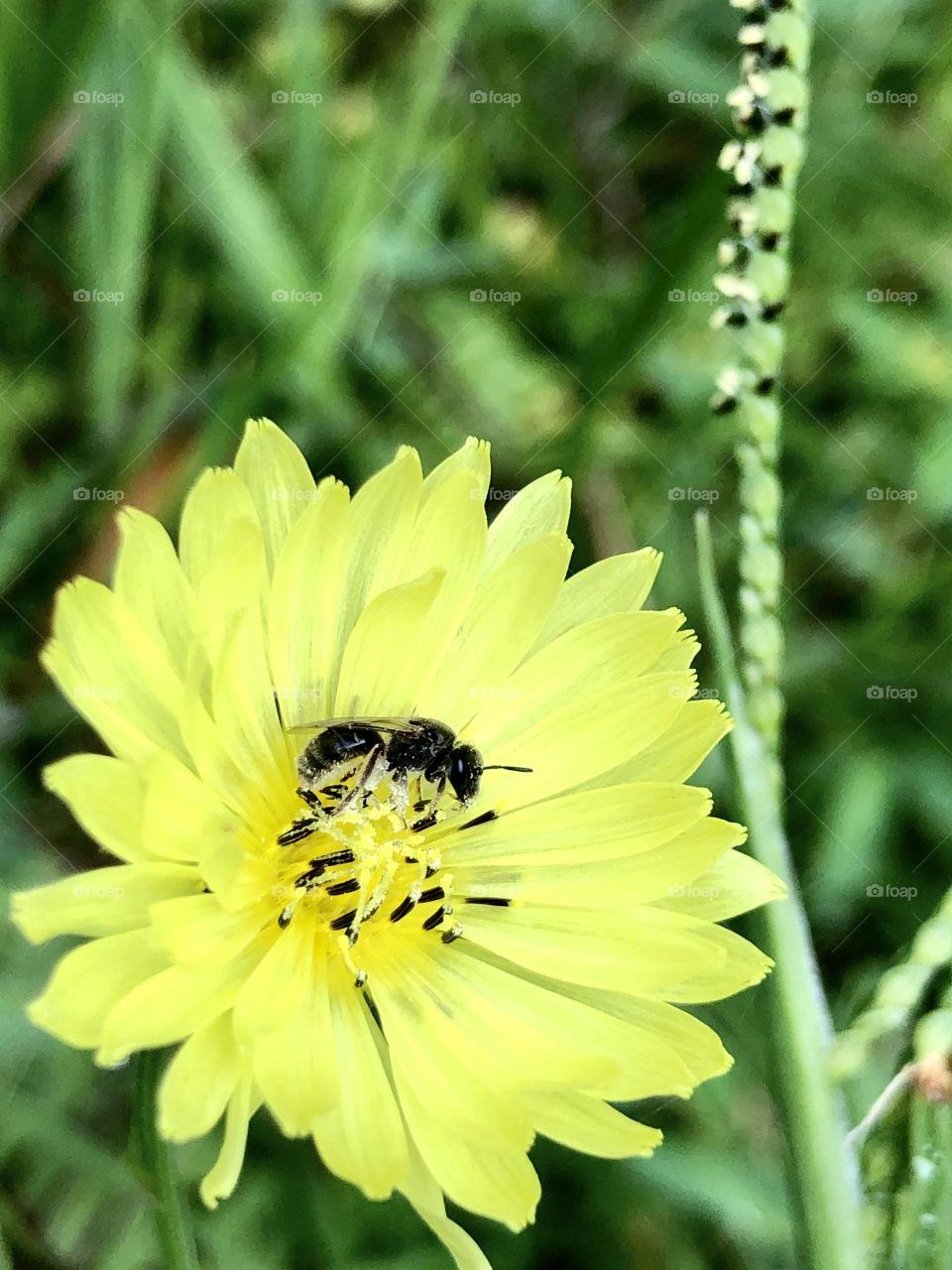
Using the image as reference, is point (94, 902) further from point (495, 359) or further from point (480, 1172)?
point (495, 359)

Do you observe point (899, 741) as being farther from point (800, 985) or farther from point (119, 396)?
point (119, 396)

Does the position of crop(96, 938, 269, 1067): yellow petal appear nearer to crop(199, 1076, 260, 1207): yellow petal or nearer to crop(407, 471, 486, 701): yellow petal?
crop(199, 1076, 260, 1207): yellow petal

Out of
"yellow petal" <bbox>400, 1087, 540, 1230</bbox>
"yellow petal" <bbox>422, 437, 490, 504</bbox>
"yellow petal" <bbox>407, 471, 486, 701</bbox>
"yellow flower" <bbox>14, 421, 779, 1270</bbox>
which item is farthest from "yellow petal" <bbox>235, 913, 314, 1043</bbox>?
"yellow petal" <bbox>422, 437, 490, 504</bbox>

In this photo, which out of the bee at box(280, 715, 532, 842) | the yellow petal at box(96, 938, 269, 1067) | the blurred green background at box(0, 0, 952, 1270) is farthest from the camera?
the blurred green background at box(0, 0, 952, 1270)

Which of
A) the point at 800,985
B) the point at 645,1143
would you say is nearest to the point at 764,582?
the point at 800,985

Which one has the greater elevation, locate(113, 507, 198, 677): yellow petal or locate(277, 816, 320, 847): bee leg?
locate(113, 507, 198, 677): yellow petal

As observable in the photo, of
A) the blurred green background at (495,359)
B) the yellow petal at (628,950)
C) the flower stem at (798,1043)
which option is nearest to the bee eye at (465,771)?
the yellow petal at (628,950)
